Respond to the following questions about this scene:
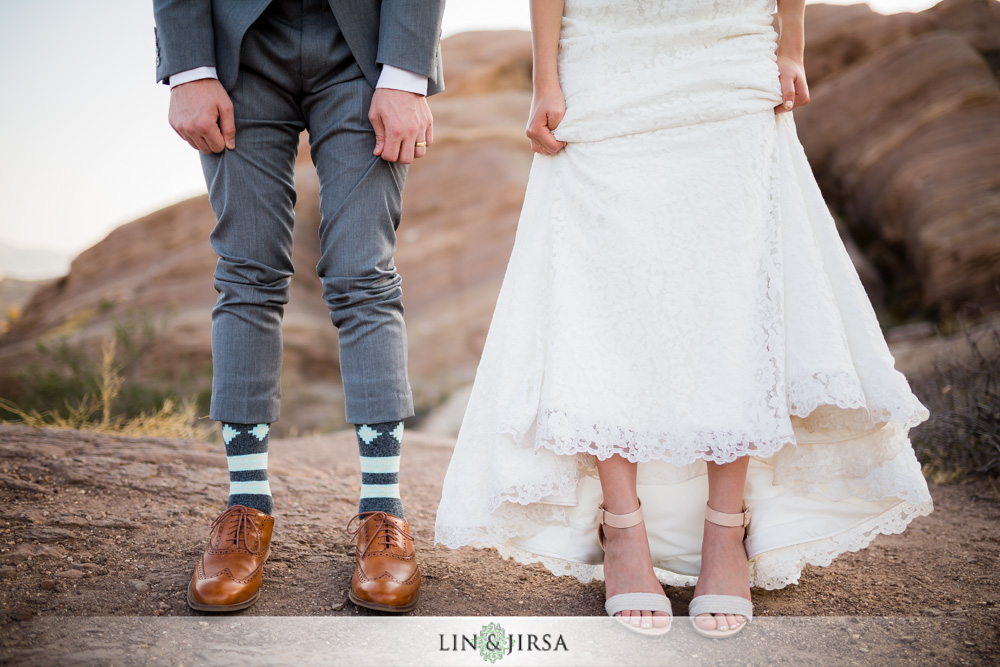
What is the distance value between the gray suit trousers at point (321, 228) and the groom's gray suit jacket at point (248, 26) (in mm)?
45

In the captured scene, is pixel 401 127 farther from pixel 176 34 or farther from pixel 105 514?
pixel 105 514

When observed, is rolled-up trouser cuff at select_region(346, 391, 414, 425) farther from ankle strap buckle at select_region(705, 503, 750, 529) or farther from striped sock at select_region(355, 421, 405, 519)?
ankle strap buckle at select_region(705, 503, 750, 529)

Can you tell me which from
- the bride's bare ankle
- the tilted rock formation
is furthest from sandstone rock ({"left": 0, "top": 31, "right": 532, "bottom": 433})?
the bride's bare ankle

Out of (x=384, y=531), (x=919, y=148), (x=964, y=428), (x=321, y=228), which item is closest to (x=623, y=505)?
(x=384, y=531)

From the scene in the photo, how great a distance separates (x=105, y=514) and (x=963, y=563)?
245cm

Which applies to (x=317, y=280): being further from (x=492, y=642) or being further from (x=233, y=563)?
(x=492, y=642)

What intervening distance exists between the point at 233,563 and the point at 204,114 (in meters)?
1.03

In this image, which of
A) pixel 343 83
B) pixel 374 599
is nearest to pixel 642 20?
pixel 343 83

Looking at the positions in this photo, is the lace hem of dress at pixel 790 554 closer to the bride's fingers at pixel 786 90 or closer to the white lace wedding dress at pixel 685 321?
the white lace wedding dress at pixel 685 321

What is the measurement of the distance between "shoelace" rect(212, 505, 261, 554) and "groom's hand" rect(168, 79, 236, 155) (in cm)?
87

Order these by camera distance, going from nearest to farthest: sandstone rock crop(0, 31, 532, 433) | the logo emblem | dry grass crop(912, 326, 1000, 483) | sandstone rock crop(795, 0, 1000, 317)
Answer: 1. the logo emblem
2. dry grass crop(912, 326, 1000, 483)
3. sandstone rock crop(795, 0, 1000, 317)
4. sandstone rock crop(0, 31, 532, 433)

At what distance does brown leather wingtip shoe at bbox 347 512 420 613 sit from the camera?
4.77 feet

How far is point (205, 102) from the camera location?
1.56m

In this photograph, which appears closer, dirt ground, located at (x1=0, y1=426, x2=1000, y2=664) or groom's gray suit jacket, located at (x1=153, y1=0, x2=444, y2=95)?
dirt ground, located at (x1=0, y1=426, x2=1000, y2=664)
